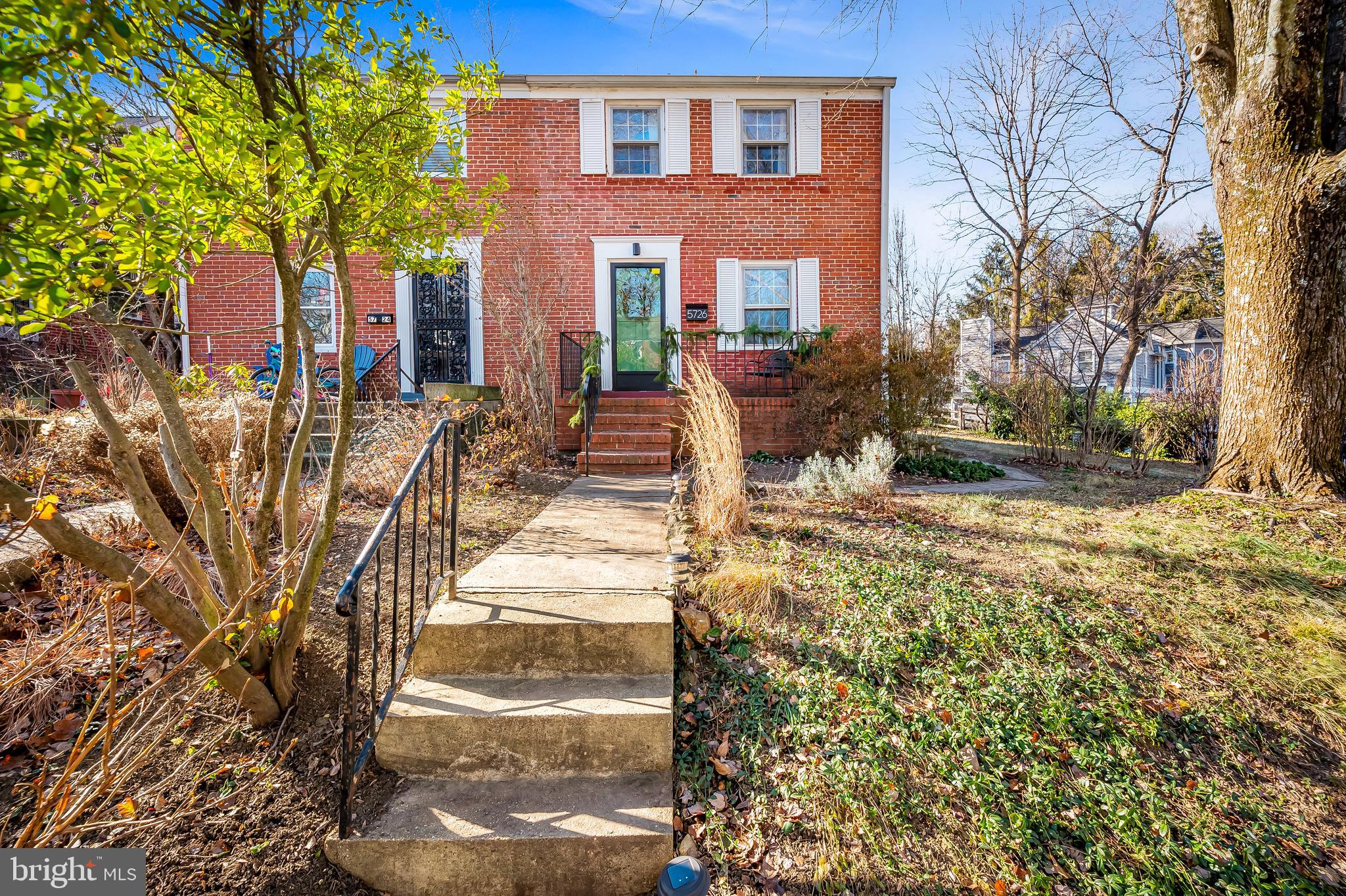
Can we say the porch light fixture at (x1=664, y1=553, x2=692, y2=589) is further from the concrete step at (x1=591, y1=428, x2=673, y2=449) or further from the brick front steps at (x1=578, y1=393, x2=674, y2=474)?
the concrete step at (x1=591, y1=428, x2=673, y2=449)

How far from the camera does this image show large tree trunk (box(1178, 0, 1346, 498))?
4.27 meters

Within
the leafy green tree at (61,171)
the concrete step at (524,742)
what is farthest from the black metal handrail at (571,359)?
the leafy green tree at (61,171)

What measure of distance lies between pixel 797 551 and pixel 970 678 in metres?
1.30

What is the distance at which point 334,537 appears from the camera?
4207 mm

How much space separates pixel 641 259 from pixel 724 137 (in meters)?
2.46

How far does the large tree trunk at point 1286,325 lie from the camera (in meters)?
4.29

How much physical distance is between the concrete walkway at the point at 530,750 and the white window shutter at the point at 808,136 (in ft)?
29.4

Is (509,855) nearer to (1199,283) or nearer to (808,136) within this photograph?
(808,136)

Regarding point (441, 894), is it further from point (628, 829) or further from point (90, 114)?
point (90, 114)

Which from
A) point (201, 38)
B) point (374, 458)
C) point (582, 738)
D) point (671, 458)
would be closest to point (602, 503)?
point (374, 458)

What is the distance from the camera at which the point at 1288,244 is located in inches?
172

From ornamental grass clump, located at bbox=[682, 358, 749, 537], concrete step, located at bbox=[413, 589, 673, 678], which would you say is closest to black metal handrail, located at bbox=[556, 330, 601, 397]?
ornamental grass clump, located at bbox=[682, 358, 749, 537]

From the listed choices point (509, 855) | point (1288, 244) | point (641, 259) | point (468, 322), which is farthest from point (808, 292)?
point (509, 855)

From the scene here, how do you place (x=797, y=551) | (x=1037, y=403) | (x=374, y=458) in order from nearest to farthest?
(x=797, y=551), (x=374, y=458), (x=1037, y=403)
